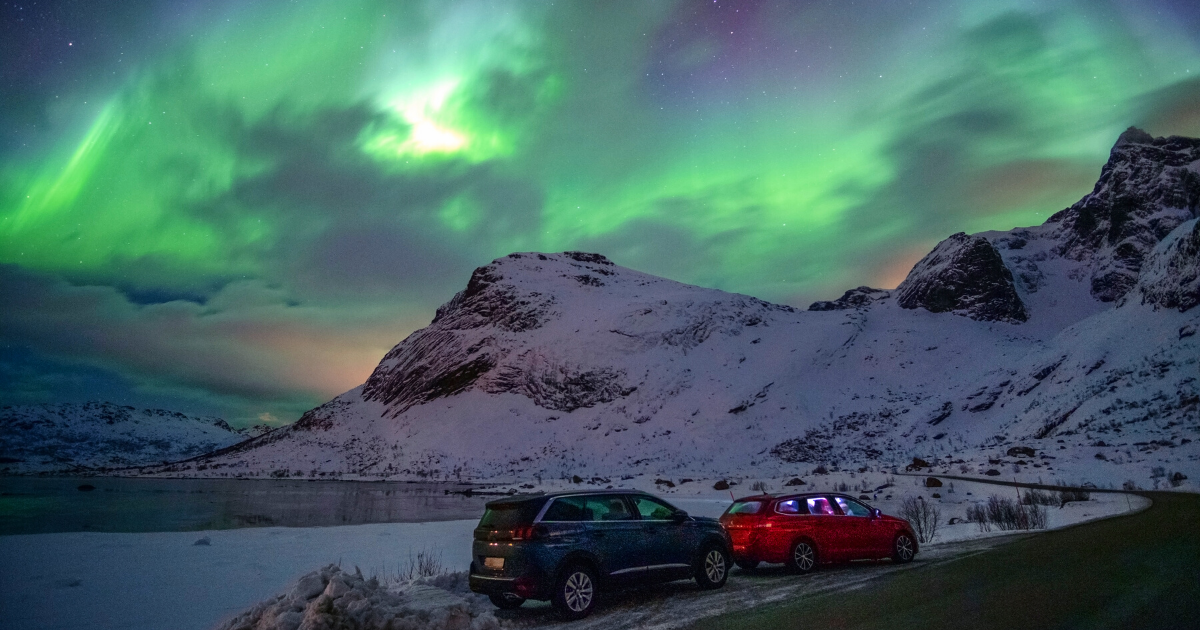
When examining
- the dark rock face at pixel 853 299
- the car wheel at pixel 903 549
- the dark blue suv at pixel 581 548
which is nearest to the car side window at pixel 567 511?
the dark blue suv at pixel 581 548

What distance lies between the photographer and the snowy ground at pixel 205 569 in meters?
9.96

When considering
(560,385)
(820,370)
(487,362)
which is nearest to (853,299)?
(820,370)

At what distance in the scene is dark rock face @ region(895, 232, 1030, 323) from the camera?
87062 millimetres

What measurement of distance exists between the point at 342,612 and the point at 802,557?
967 centimetres

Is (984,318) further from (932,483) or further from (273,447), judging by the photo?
(273,447)

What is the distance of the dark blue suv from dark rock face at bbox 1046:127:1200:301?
335 feet

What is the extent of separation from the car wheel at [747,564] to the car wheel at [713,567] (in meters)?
1.51

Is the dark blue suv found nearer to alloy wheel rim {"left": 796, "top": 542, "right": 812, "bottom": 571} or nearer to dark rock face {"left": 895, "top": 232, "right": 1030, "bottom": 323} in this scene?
alloy wheel rim {"left": 796, "top": 542, "right": 812, "bottom": 571}

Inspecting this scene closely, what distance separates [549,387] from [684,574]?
261ft

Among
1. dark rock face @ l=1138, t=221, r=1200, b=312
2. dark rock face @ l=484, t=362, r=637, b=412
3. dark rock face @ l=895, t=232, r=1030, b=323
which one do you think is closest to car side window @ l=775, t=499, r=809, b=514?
dark rock face @ l=1138, t=221, r=1200, b=312

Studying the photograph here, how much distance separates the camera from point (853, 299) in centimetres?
12206

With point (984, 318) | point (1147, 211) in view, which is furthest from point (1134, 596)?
point (1147, 211)

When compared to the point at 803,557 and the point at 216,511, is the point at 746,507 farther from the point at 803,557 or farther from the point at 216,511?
the point at 216,511

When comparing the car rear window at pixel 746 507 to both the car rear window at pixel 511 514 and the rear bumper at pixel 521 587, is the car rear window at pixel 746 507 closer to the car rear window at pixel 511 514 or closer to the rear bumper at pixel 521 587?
the car rear window at pixel 511 514
